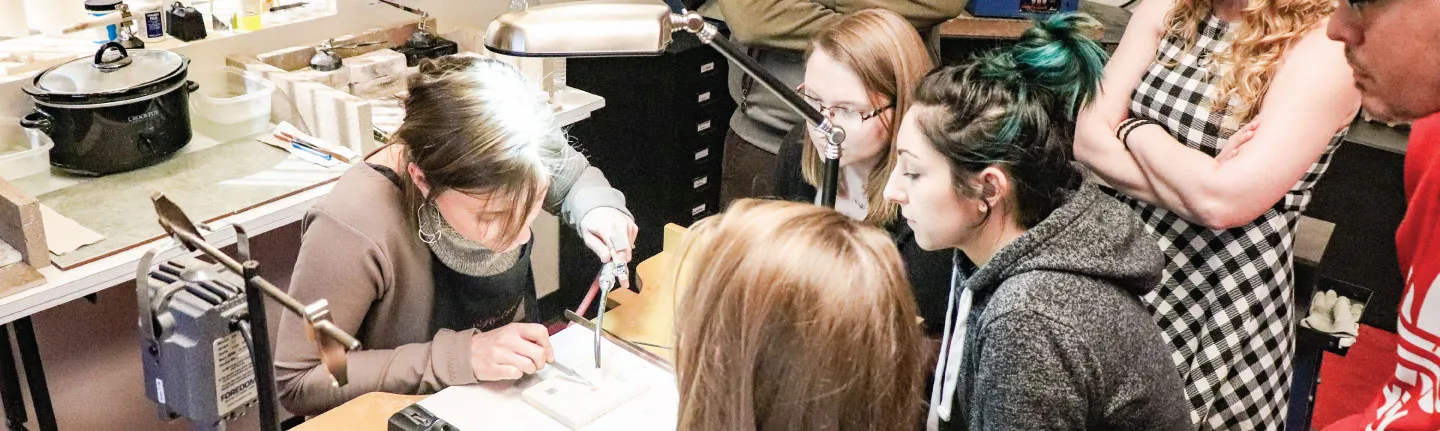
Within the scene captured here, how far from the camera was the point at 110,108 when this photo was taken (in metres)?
2.25

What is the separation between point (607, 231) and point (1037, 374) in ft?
2.90

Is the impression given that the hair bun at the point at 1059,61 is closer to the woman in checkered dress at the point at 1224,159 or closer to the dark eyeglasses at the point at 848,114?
the woman in checkered dress at the point at 1224,159

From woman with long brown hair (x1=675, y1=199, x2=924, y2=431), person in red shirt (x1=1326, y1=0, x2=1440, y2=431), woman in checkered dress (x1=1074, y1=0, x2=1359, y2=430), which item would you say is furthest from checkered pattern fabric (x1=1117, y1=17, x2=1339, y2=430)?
woman with long brown hair (x1=675, y1=199, x2=924, y2=431)

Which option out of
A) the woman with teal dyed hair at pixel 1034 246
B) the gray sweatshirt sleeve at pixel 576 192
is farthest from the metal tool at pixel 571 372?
the woman with teal dyed hair at pixel 1034 246

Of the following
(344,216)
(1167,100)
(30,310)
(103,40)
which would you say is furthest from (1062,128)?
(103,40)

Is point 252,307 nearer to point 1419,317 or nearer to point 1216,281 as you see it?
point 1419,317

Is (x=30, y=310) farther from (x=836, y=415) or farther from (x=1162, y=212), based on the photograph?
(x=1162, y=212)

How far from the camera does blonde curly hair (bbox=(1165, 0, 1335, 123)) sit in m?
1.58

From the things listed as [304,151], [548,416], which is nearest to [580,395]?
[548,416]

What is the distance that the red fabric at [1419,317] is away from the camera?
1.23 meters

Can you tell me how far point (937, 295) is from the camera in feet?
6.43

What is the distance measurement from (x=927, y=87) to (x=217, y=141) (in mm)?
1779

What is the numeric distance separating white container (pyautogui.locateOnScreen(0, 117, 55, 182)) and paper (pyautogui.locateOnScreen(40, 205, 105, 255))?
167mm

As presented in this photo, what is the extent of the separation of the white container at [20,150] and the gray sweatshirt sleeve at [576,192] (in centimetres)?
106
